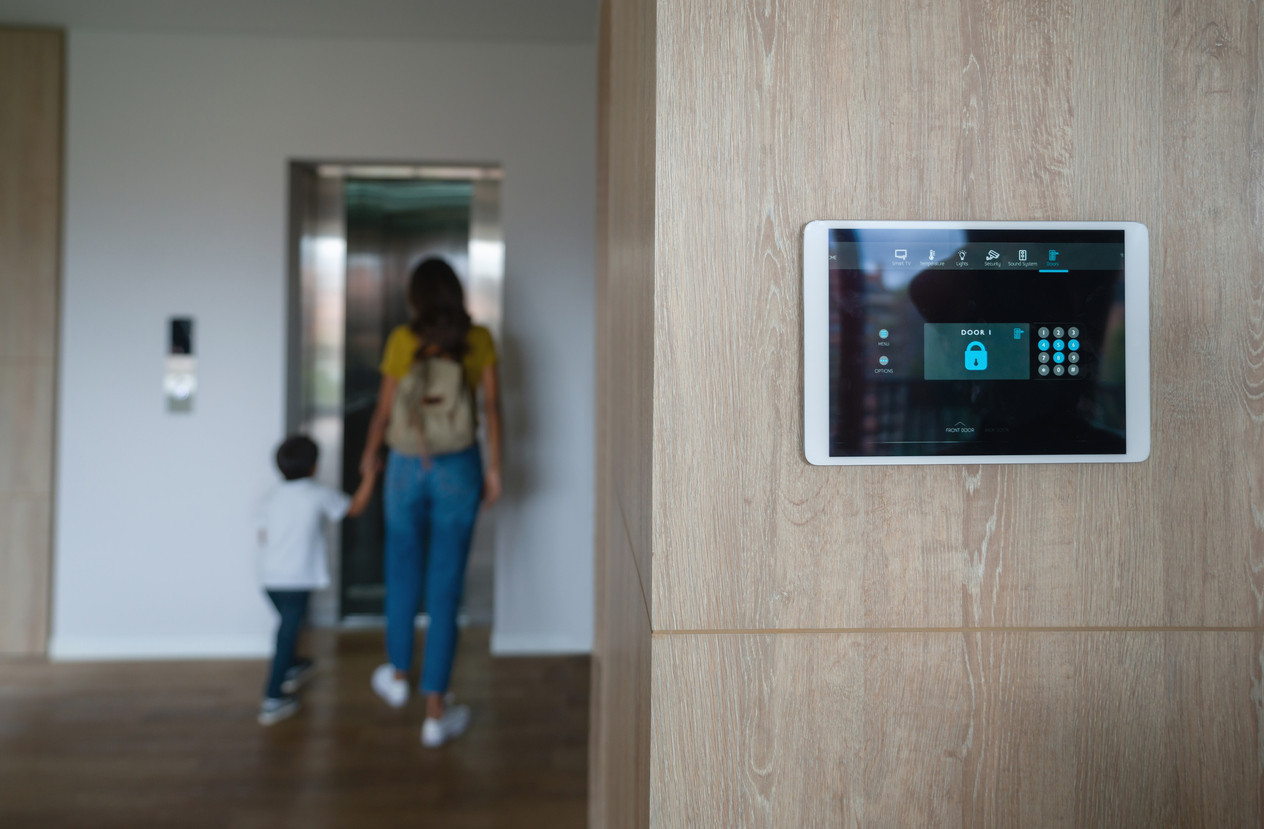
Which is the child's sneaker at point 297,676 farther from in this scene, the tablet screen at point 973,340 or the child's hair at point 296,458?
the tablet screen at point 973,340

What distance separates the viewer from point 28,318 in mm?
3301

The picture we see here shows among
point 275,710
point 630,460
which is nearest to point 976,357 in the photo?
point 630,460

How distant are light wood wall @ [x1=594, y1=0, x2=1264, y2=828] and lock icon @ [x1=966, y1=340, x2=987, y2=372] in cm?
9

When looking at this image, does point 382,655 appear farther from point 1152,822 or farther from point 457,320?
point 1152,822

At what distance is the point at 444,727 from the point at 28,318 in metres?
2.38

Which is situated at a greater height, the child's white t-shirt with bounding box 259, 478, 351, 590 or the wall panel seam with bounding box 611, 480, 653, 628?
the wall panel seam with bounding box 611, 480, 653, 628

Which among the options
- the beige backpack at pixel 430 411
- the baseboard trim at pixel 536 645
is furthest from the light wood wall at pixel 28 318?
the baseboard trim at pixel 536 645

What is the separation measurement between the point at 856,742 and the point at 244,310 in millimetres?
3291

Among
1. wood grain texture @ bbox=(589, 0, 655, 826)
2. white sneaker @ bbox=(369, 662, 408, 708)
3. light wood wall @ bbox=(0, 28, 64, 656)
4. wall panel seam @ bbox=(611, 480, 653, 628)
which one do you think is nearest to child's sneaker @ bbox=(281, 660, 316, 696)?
white sneaker @ bbox=(369, 662, 408, 708)

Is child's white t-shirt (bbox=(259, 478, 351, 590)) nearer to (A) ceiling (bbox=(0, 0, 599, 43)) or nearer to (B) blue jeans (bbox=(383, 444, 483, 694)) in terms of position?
(B) blue jeans (bbox=(383, 444, 483, 694))

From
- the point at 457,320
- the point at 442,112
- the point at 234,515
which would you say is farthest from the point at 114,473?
the point at 442,112

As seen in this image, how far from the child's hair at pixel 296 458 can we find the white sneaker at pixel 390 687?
2.48ft

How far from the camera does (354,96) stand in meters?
3.36

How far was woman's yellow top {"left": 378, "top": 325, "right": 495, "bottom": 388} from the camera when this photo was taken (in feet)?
9.21
